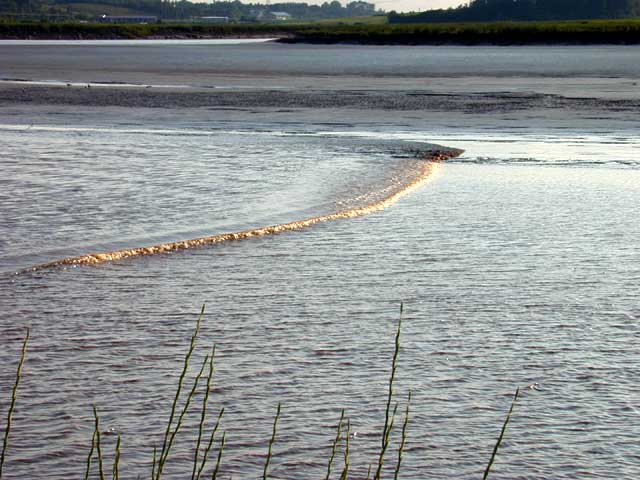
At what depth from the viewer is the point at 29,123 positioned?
19984 mm

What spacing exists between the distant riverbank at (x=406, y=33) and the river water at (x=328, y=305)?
277 ft

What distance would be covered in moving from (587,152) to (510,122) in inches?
212

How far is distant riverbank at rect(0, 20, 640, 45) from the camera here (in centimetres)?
9669

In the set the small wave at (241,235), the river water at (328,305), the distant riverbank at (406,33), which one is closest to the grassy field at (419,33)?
the distant riverbank at (406,33)

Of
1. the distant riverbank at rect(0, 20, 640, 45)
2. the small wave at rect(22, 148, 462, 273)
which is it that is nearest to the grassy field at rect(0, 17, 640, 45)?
the distant riverbank at rect(0, 20, 640, 45)

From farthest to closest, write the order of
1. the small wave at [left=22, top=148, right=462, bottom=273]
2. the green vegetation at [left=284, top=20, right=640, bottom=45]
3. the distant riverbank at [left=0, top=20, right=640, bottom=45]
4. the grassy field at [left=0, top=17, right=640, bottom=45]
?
the distant riverbank at [left=0, top=20, right=640, bottom=45]
the grassy field at [left=0, top=17, right=640, bottom=45]
the green vegetation at [left=284, top=20, right=640, bottom=45]
the small wave at [left=22, top=148, right=462, bottom=273]

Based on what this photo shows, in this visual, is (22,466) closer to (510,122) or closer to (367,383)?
(367,383)

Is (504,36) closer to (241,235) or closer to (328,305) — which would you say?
(241,235)

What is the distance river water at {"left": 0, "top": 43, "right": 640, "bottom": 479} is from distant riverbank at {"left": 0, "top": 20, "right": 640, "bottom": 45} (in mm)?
84508

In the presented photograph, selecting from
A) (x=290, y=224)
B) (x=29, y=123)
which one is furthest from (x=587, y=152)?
(x=29, y=123)

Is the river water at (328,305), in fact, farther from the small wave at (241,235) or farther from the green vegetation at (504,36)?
the green vegetation at (504,36)

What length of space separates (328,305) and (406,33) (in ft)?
349

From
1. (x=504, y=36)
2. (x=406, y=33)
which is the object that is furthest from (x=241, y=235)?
(x=406, y=33)

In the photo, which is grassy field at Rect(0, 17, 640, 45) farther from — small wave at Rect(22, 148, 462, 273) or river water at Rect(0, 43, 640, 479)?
small wave at Rect(22, 148, 462, 273)
